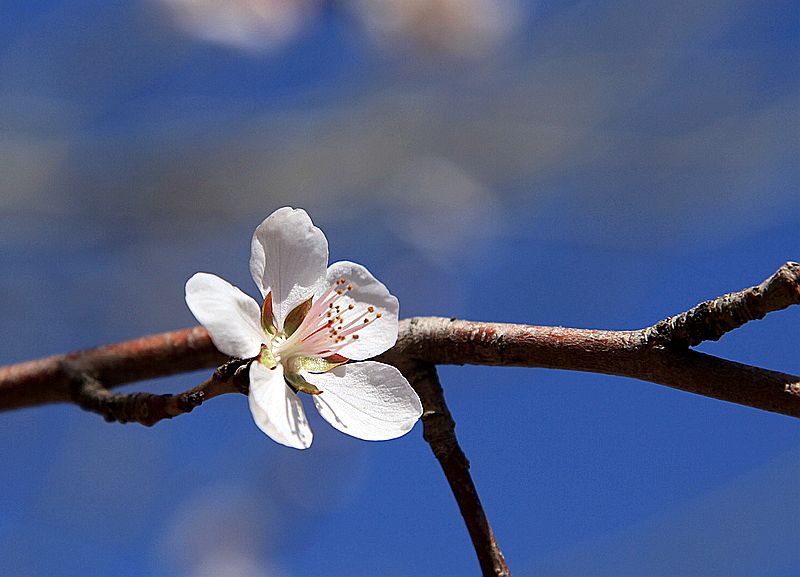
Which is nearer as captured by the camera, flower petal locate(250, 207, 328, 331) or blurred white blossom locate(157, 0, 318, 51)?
flower petal locate(250, 207, 328, 331)

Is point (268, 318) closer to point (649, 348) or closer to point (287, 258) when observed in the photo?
point (287, 258)

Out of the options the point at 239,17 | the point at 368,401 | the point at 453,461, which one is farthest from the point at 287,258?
the point at 239,17

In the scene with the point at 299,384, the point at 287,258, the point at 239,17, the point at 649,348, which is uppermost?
the point at 239,17

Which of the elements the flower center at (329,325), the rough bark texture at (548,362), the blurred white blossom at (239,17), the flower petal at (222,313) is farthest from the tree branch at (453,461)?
the blurred white blossom at (239,17)

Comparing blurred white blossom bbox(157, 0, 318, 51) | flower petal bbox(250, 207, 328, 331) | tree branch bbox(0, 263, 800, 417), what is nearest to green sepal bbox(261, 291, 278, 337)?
flower petal bbox(250, 207, 328, 331)

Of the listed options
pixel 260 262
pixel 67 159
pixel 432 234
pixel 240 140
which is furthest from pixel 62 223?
pixel 260 262

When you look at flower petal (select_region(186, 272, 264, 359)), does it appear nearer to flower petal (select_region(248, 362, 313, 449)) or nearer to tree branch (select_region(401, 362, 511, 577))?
flower petal (select_region(248, 362, 313, 449))

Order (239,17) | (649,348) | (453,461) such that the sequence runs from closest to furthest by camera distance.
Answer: (649,348) → (453,461) → (239,17)
